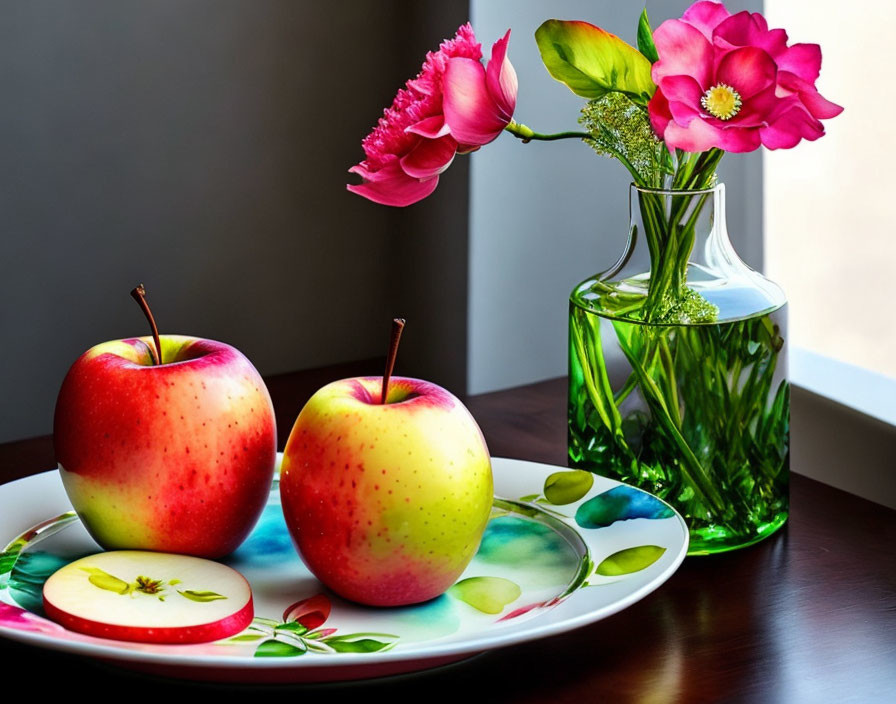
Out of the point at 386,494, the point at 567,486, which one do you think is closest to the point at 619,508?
the point at 567,486

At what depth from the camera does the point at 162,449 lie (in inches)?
23.6

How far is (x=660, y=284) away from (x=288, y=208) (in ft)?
2.06

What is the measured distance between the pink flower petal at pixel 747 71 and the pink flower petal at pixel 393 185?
0.16 metres

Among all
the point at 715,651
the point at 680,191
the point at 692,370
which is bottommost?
the point at 715,651

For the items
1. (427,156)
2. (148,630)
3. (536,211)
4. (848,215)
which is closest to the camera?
(148,630)

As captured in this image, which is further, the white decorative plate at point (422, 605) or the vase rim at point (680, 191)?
the vase rim at point (680, 191)

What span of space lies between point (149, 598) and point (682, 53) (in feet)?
1.24

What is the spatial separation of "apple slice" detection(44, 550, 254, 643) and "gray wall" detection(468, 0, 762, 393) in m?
0.60

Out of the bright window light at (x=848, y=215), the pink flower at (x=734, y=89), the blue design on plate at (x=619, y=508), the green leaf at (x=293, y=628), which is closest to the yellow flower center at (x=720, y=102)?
the pink flower at (x=734, y=89)

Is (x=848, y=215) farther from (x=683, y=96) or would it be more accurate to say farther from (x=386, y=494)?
(x=386, y=494)

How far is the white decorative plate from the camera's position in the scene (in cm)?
51

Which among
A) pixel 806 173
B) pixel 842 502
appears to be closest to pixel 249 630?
pixel 842 502

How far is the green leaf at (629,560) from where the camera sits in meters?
0.60

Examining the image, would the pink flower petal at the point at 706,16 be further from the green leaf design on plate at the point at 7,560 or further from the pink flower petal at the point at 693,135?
the green leaf design on plate at the point at 7,560
